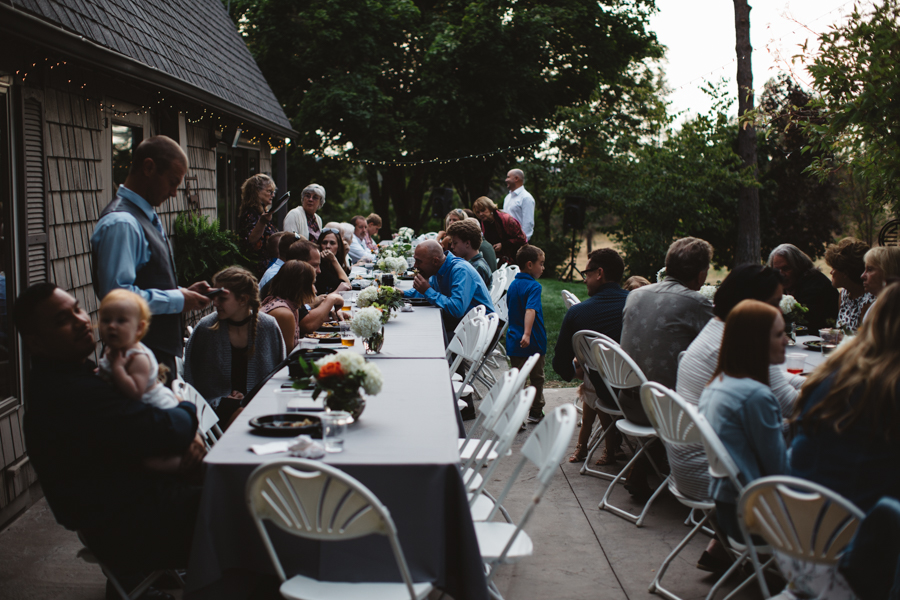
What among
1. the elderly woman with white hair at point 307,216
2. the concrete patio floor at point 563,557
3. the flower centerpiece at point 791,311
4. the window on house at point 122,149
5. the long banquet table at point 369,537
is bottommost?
the concrete patio floor at point 563,557

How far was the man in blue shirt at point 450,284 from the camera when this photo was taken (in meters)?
6.18

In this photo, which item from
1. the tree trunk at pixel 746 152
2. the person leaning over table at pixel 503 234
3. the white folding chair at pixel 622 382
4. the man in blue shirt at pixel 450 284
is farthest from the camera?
the tree trunk at pixel 746 152

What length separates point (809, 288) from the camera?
5.49m

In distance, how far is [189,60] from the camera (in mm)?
7582

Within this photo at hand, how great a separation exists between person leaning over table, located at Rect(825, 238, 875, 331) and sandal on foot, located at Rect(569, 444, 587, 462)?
1969 mm

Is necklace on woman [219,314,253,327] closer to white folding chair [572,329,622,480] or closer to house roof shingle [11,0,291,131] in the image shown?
house roof shingle [11,0,291,131]

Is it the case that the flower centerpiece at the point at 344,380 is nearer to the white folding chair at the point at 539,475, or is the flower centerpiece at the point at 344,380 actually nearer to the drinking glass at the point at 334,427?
the drinking glass at the point at 334,427

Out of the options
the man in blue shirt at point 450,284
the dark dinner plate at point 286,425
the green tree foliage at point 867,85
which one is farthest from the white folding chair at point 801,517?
the man in blue shirt at point 450,284

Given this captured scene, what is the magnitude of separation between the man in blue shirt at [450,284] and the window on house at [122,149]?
2556 millimetres

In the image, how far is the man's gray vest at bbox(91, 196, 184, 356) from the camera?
3.25 m

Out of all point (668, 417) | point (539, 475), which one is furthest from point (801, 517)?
point (668, 417)

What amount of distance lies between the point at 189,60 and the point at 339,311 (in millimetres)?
3778

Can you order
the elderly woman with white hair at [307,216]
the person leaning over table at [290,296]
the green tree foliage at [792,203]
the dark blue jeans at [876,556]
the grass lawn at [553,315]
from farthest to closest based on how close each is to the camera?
the green tree foliage at [792,203] < the elderly woman with white hair at [307,216] < the grass lawn at [553,315] < the person leaning over table at [290,296] < the dark blue jeans at [876,556]

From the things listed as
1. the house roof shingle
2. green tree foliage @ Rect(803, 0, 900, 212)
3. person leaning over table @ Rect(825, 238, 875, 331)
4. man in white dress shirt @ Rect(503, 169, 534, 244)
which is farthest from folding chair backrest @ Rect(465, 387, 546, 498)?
man in white dress shirt @ Rect(503, 169, 534, 244)
